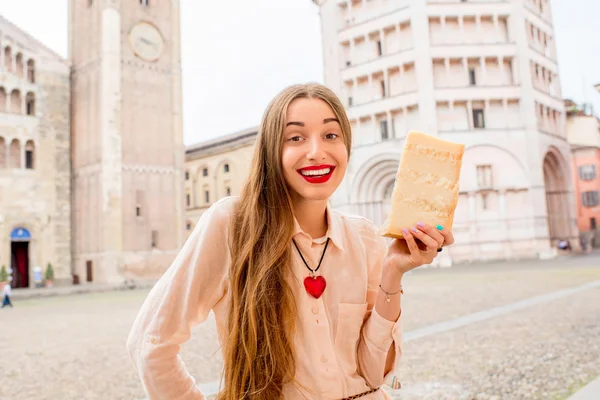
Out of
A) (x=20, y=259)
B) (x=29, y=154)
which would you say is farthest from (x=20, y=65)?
(x=20, y=259)

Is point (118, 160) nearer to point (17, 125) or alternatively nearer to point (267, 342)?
point (17, 125)

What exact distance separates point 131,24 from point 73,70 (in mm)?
5241

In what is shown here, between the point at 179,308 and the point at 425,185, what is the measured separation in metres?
0.99

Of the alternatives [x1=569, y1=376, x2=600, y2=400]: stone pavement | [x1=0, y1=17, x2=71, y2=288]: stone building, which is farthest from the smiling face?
[x1=0, y1=17, x2=71, y2=288]: stone building

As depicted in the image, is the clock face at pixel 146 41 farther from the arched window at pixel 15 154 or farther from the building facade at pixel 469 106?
the building facade at pixel 469 106

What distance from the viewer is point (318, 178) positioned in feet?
6.09

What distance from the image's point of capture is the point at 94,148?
3108cm

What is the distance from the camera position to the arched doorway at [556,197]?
3803 cm

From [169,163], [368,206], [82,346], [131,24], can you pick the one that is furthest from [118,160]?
[82,346]

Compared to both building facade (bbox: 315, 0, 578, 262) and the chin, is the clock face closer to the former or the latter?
building facade (bbox: 315, 0, 578, 262)

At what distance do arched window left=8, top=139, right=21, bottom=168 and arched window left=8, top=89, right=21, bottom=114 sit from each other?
183cm

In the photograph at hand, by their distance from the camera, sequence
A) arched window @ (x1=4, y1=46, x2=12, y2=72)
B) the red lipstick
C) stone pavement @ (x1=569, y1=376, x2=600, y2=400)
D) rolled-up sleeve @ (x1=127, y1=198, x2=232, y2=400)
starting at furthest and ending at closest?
arched window @ (x1=4, y1=46, x2=12, y2=72), stone pavement @ (x1=569, y1=376, x2=600, y2=400), the red lipstick, rolled-up sleeve @ (x1=127, y1=198, x2=232, y2=400)

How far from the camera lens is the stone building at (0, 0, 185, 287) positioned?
30.0 metres

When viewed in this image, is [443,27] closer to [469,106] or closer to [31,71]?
[469,106]
